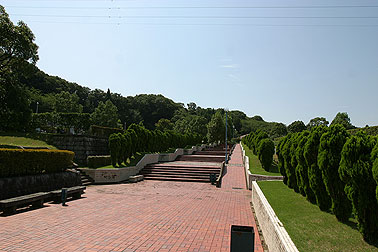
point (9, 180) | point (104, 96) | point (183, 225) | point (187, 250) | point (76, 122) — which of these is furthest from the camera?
point (104, 96)

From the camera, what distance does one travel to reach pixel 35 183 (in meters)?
10.8

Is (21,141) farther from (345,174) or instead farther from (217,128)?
(217,128)

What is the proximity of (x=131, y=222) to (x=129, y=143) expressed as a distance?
1201 centimetres

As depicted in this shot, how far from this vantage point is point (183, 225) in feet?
24.5

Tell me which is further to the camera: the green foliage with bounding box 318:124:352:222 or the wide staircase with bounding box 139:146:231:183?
the wide staircase with bounding box 139:146:231:183

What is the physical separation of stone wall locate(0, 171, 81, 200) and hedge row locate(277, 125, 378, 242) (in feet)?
36.6

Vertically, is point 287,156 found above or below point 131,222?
above

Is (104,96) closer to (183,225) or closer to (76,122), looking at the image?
(76,122)

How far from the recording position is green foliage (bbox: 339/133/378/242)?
4.34 meters

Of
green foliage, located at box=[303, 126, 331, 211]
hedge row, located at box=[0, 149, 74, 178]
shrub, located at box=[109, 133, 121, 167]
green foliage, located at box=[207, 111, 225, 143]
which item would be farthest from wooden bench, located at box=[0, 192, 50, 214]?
green foliage, located at box=[207, 111, 225, 143]

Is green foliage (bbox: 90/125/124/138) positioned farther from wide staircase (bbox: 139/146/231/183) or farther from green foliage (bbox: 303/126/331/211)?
green foliage (bbox: 303/126/331/211)

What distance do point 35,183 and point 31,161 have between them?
105cm

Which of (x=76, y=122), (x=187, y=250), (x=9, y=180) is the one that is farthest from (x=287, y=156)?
(x=76, y=122)

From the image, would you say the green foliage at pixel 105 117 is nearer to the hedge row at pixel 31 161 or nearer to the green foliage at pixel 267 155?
the hedge row at pixel 31 161
